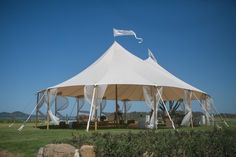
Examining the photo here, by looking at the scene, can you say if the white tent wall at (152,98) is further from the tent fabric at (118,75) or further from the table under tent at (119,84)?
the tent fabric at (118,75)

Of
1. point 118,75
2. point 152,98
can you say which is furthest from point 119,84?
point 152,98

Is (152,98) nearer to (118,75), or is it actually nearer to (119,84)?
(119,84)

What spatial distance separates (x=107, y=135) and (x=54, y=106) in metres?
9.27

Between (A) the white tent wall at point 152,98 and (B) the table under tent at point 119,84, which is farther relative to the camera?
(A) the white tent wall at point 152,98

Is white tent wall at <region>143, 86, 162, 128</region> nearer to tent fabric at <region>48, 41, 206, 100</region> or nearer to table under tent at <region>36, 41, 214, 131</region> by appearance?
table under tent at <region>36, 41, 214, 131</region>

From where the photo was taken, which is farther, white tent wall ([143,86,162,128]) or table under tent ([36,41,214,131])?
white tent wall ([143,86,162,128])

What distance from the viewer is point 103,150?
20.6 ft

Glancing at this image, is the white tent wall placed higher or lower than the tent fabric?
lower

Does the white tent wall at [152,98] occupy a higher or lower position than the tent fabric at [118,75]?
lower

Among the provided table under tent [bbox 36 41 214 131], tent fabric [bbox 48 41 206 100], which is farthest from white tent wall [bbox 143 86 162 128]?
tent fabric [bbox 48 41 206 100]

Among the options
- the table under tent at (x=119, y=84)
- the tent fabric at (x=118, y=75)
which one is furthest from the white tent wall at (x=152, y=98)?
the tent fabric at (x=118, y=75)

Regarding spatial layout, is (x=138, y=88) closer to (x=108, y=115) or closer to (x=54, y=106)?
(x=108, y=115)

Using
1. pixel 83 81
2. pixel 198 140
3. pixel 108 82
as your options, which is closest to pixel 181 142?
pixel 198 140

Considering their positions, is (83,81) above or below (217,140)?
above
